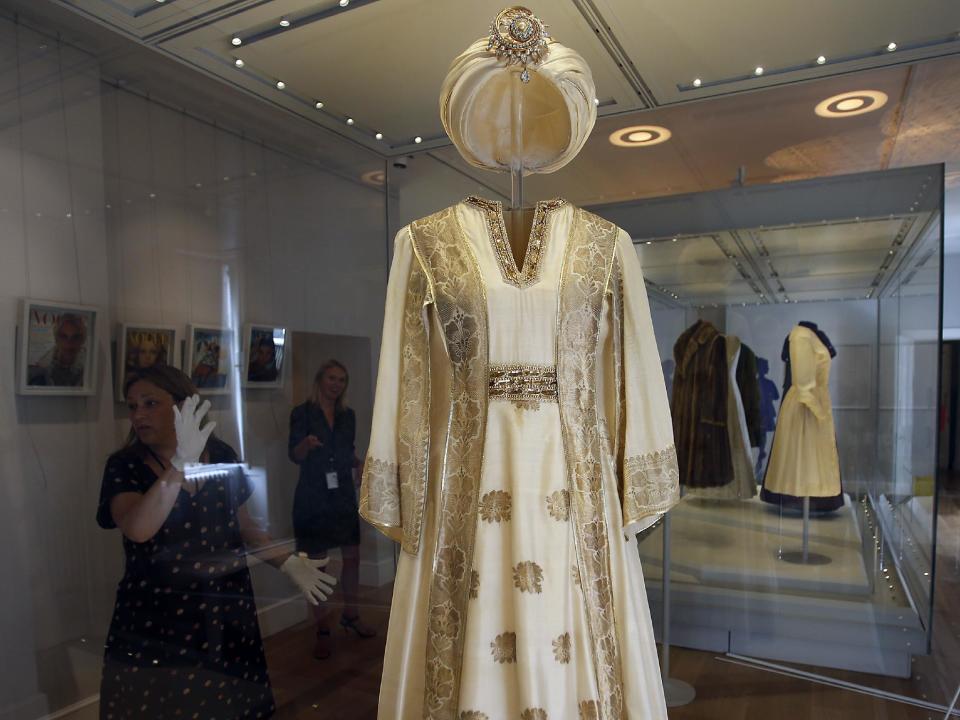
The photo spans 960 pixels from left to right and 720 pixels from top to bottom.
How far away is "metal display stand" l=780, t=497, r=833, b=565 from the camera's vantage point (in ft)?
8.54

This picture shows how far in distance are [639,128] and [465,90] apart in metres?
1.14

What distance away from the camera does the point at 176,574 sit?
200 cm

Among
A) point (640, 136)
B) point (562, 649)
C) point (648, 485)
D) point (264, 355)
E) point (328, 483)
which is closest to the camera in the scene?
point (562, 649)

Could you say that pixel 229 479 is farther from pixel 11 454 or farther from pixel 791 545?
pixel 791 545

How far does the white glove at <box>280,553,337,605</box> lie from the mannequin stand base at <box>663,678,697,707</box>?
1259mm

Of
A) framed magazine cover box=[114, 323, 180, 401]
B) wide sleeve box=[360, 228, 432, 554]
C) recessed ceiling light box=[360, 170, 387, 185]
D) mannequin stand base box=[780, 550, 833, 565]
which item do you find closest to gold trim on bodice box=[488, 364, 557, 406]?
wide sleeve box=[360, 228, 432, 554]

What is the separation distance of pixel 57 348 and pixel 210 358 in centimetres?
44

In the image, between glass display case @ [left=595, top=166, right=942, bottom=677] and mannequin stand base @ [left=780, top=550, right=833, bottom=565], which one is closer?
glass display case @ [left=595, top=166, right=942, bottom=677]

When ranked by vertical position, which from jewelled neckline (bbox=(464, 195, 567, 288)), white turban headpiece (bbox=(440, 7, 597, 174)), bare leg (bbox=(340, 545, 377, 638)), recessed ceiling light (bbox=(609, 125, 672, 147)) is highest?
recessed ceiling light (bbox=(609, 125, 672, 147))

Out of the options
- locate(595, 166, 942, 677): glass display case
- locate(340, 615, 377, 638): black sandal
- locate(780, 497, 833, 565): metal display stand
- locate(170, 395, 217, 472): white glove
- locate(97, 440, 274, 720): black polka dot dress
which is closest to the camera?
locate(97, 440, 274, 720): black polka dot dress

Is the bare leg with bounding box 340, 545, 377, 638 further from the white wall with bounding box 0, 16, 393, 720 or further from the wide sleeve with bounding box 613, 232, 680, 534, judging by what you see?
the wide sleeve with bounding box 613, 232, 680, 534

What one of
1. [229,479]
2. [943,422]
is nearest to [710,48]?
[943,422]

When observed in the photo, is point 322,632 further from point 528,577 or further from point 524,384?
point 524,384

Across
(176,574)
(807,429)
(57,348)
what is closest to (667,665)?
(807,429)
